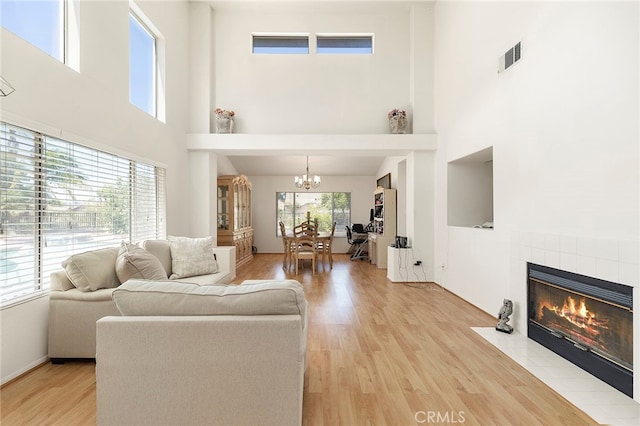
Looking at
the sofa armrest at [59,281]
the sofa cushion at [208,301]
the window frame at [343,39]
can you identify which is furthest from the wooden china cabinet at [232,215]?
the sofa cushion at [208,301]

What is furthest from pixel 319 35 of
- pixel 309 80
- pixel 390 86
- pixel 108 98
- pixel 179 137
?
pixel 108 98

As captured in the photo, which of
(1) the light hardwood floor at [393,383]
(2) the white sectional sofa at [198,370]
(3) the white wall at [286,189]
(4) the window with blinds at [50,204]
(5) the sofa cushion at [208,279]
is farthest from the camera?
(3) the white wall at [286,189]

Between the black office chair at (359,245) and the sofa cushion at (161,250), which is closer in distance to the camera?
the sofa cushion at (161,250)

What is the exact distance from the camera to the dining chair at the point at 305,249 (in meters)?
6.17

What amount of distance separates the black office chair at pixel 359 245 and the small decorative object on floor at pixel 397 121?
3367 mm

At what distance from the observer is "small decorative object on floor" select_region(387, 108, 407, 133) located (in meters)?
5.31

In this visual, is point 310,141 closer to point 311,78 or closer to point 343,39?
point 311,78

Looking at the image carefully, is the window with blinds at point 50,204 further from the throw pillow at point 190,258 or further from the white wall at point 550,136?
the white wall at point 550,136

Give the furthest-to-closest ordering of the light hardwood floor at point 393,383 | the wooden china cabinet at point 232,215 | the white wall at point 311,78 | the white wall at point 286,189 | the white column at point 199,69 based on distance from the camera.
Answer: the white wall at point 286,189 → the wooden china cabinet at point 232,215 → the white wall at point 311,78 → the white column at point 199,69 → the light hardwood floor at point 393,383

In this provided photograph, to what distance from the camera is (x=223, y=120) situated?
17.5 ft

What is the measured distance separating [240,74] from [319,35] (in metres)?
1.55

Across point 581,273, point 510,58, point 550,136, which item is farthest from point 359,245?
point 581,273

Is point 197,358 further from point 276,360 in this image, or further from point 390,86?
point 390,86

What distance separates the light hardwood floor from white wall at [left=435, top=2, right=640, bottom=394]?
72 cm
